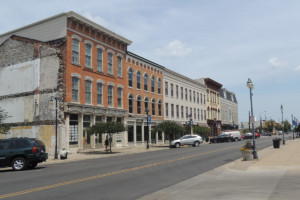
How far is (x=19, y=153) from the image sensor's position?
17.3m

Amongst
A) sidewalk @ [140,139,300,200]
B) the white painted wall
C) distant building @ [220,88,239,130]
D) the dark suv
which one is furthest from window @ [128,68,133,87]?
distant building @ [220,88,239,130]

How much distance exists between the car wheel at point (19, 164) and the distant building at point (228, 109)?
66181 mm

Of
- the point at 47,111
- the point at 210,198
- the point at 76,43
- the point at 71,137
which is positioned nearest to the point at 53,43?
the point at 76,43

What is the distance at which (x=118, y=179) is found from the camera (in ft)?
39.8

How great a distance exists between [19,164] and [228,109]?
73.3m

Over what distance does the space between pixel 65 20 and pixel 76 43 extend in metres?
2.61

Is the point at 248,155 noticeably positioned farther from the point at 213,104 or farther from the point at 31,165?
the point at 213,104

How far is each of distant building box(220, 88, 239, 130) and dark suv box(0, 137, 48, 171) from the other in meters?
65.8

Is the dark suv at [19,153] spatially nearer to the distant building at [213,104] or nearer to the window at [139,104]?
the window at [139,104]

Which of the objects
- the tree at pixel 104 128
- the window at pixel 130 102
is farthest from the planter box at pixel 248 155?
the window at pixel 130 102

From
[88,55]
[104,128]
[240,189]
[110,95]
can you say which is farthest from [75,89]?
[240,189]

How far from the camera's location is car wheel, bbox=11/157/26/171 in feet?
56.4

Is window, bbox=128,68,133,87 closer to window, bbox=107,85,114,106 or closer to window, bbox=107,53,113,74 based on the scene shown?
window, bbox=107,53,113,74

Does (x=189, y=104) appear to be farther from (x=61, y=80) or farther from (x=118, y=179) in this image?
(x=118, y=179)
